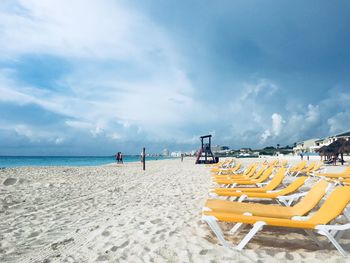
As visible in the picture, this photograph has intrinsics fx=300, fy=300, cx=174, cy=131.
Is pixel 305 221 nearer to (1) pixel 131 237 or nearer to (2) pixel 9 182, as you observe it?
(1) pixel 131 237

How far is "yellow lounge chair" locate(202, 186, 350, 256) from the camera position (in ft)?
10.2

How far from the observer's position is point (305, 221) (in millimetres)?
3207

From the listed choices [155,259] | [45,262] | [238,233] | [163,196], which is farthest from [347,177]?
[45,262]

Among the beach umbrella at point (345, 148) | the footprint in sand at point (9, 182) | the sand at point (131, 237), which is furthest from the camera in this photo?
the beach umbrella at point (345, 148)

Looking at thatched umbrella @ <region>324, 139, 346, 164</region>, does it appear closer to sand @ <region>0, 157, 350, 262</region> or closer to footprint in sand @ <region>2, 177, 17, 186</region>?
sand @ <region>0, 157, 350, 262</region>

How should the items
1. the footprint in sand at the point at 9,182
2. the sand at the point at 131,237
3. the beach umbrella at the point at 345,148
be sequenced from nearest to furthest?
the sand at the point at 131,237 → the footprint in sand at the point at 9,182 → the beach umbrella at the point at 345,148

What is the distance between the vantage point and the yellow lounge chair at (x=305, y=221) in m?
3.12

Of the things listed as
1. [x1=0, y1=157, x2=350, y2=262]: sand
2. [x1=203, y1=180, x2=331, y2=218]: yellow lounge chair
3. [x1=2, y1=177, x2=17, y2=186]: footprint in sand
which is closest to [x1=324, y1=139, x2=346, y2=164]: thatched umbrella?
[x1=0, y1=157, x2=350, y2=262]: sand

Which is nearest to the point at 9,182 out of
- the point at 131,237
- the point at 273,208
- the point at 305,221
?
the point at 131,237

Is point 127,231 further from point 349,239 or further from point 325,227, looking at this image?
point 349,239

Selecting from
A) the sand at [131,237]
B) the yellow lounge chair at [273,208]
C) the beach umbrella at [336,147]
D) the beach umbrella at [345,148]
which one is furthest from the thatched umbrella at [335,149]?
the yellow lounge chair at [273,208]

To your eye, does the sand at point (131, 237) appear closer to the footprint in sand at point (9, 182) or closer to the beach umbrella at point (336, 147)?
the footprint in sand at point (9, 182)

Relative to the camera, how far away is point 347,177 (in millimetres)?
8375

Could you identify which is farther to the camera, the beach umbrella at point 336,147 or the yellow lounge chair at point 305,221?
the beach umbrella at point 336,147
